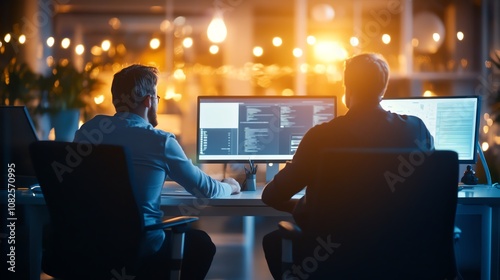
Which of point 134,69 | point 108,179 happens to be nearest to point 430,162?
point 108,179

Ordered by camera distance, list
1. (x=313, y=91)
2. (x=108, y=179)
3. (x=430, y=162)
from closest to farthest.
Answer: (x=430, y=162) < (x=108, y=179) < (x=313, y=91)

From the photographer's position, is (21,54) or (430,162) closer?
(430,162)

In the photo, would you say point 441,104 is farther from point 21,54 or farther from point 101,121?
point 21,54

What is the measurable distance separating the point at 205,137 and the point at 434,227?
1.53 meters

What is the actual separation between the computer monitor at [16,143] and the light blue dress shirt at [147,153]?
0.61m

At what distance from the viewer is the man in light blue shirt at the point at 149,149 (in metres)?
2.51

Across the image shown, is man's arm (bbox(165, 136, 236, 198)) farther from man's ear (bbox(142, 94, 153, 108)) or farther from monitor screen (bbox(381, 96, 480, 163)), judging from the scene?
monitor screen (bbox(381, 96, 480, 163))

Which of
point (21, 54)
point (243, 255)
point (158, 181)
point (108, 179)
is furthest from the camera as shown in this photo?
point (21, 54)

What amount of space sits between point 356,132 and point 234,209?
813 millimetres

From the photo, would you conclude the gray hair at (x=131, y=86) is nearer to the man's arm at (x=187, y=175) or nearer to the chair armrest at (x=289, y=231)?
the man's arm at (x=187, y=175)

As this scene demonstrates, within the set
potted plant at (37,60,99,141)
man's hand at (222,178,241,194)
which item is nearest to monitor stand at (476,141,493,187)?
man's hand at (222,178,241,194)

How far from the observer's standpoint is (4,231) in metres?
3.11

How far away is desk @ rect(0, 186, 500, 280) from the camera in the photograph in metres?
2.81

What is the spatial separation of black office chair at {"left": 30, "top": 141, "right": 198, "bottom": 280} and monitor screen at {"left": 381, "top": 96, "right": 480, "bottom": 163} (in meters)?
1.51
